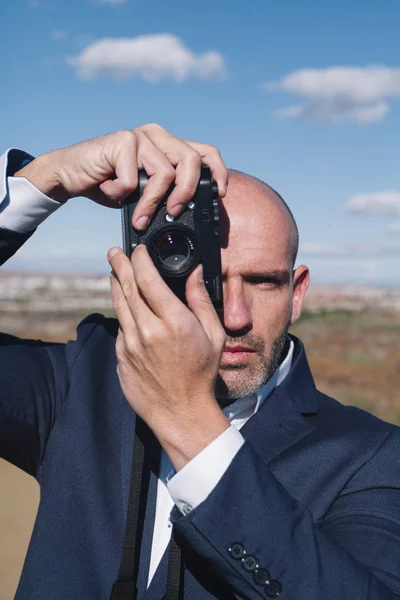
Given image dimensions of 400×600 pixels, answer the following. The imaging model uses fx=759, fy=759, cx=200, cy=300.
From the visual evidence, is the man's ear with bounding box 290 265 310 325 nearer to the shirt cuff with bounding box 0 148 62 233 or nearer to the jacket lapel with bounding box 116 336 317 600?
the jacket lapel with bounding box 116 336 317 600

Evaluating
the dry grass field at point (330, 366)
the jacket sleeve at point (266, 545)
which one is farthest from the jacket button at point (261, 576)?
the dry grass field at point (330, 366)

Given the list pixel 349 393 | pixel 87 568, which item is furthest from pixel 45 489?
pixel 349 393

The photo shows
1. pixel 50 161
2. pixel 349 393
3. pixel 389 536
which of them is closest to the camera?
pixel 389 536

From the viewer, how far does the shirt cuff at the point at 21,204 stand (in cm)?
237

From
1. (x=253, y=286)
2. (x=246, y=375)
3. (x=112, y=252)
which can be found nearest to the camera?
(x=112, y=252)

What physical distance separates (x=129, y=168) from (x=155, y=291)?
1.55 ft

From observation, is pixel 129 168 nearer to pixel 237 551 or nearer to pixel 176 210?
pixel 176 210

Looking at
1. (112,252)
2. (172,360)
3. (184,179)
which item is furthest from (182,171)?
(172,360)

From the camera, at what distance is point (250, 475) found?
1728mm

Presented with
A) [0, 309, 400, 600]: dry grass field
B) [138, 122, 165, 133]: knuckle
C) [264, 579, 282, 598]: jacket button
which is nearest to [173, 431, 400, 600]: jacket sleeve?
[264, 579, 282, 598]: jacket button

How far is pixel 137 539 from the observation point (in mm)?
2166

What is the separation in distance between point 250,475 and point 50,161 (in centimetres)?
120

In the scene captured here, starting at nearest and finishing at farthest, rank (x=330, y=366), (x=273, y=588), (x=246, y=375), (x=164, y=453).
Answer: (x=273, y=588)
(x=164, y=453)
(x=246, y=375)
(x=330, y=366)

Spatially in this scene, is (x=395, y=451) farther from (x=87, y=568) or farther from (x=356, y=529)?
(x=87, y=568)
